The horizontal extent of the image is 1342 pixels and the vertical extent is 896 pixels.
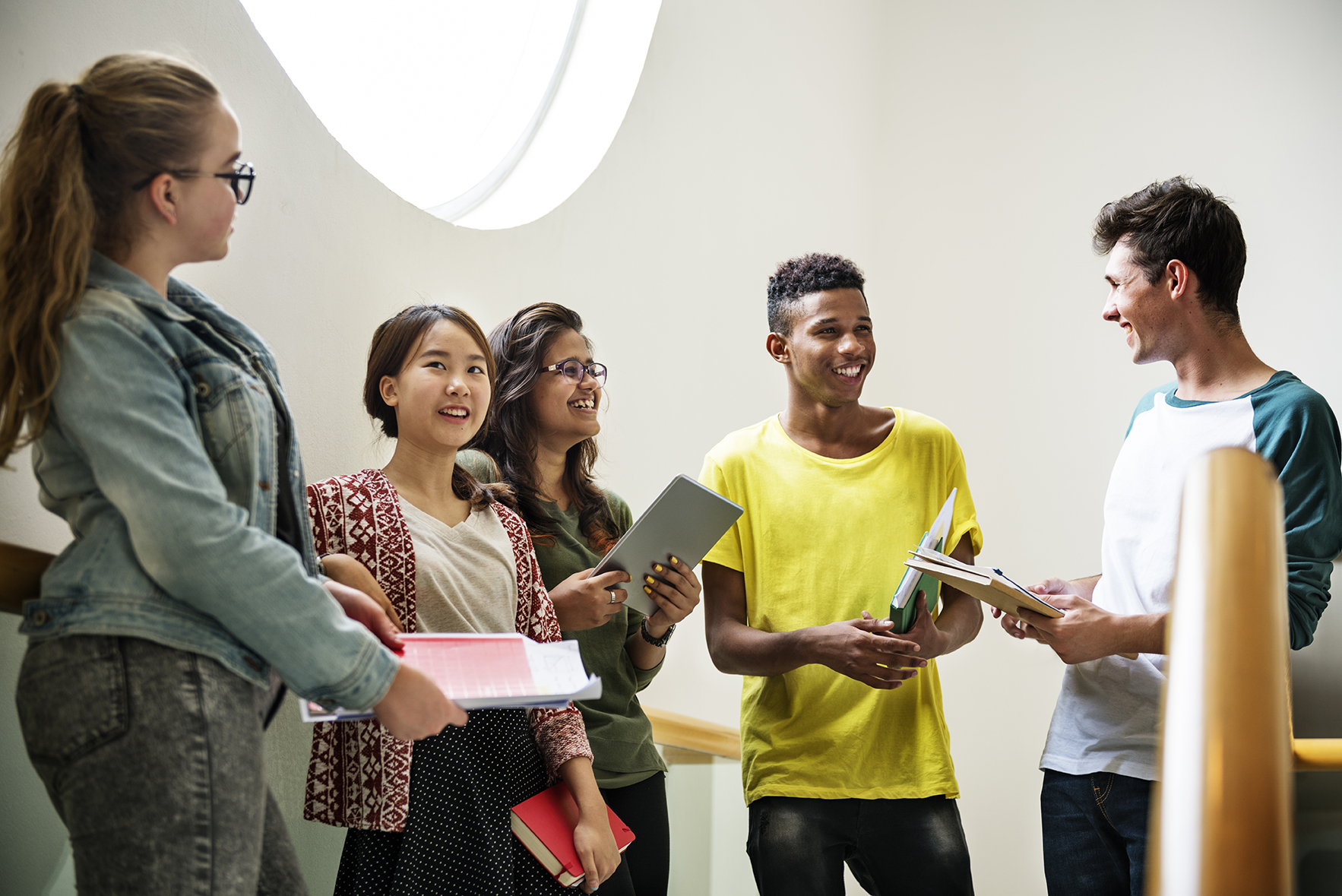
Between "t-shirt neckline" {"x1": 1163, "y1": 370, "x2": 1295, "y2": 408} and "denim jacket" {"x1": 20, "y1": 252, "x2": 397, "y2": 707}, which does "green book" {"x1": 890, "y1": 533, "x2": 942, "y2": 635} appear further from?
"denim jacket" {"x1": 20, "y1": 252, "x2": 397, "y2": 707}

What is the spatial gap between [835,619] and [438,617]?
0.85 metres

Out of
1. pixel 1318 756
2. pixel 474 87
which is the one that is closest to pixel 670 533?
pixel 1318 756

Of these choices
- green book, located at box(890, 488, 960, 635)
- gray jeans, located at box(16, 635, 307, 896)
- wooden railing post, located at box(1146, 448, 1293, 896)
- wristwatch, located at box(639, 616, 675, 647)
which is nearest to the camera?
wooden railing post, located at box(1146, 448, 1293, 896)

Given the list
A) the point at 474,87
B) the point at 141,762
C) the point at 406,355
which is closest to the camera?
the point at 141,762

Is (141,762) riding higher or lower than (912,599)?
lower

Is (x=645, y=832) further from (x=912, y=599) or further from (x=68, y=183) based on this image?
(x=68, y=183)

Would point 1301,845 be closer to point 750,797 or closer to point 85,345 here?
point 750,797

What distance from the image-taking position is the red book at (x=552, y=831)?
1.40m

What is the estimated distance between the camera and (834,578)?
1987mm

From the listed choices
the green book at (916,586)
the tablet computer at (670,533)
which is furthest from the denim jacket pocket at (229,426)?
the green book at (916,586)

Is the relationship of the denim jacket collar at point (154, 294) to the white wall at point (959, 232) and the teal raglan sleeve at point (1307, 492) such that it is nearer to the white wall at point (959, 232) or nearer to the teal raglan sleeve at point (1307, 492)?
the white wall at point (959, 232)

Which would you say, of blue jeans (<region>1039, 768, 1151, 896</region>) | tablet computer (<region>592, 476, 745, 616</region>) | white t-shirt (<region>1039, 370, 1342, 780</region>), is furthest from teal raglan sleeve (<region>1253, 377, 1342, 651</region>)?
tablet computer (<region>592, 476, 745, 616</region>)

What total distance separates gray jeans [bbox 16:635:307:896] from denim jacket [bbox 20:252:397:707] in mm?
27

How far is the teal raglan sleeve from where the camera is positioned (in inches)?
67.1
